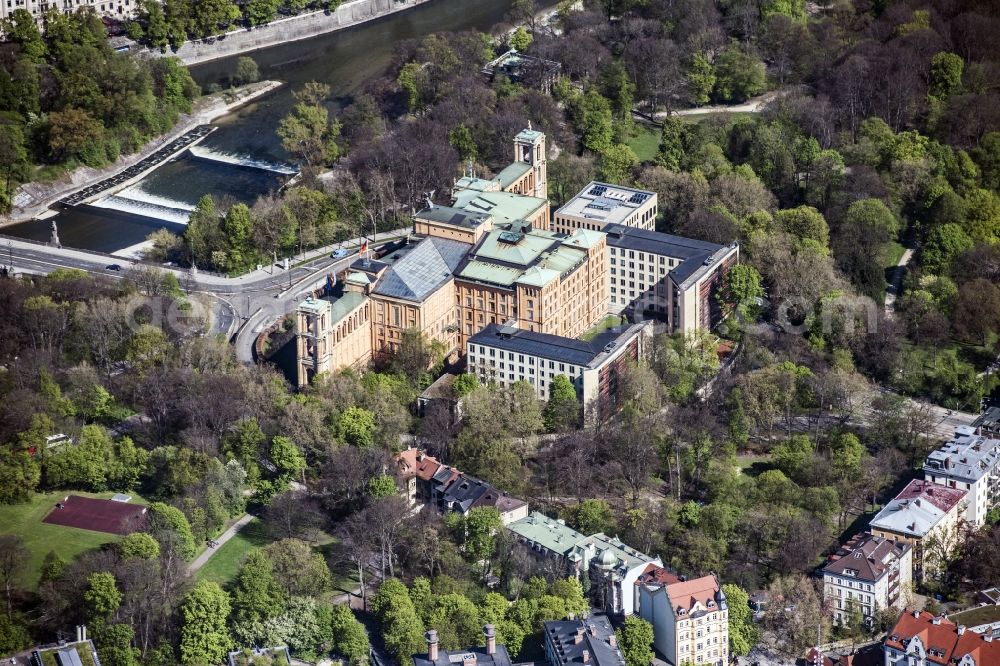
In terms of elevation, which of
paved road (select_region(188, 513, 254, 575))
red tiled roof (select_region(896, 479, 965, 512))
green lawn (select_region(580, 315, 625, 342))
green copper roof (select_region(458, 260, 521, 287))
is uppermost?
green copper roof (select_region(458, 260, 521, 287))

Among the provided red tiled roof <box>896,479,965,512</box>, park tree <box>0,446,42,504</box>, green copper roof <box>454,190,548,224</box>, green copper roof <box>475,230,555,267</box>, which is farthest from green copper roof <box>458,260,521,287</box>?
park tree <box>0,446,42,504</box>

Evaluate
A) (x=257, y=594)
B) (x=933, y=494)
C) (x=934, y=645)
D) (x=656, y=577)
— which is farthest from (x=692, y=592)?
(x=257, y=594)

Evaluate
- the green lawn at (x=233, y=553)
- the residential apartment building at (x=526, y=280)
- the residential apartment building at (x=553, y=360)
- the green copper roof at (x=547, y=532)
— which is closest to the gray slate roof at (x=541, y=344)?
the residential apartment building at (x=553, y=360)

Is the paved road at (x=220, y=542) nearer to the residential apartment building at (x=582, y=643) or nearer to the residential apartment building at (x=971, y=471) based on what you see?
the residential apartment building at (x=582, y=643)

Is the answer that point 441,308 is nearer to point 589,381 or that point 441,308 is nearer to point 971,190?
point 589,381

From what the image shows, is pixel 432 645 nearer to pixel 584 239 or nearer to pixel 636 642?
pixel 636 642

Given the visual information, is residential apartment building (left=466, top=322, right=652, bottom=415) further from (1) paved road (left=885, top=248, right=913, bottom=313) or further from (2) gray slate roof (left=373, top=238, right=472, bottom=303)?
(1) paved road (left=885, top=248, right=913, bottom=313)
